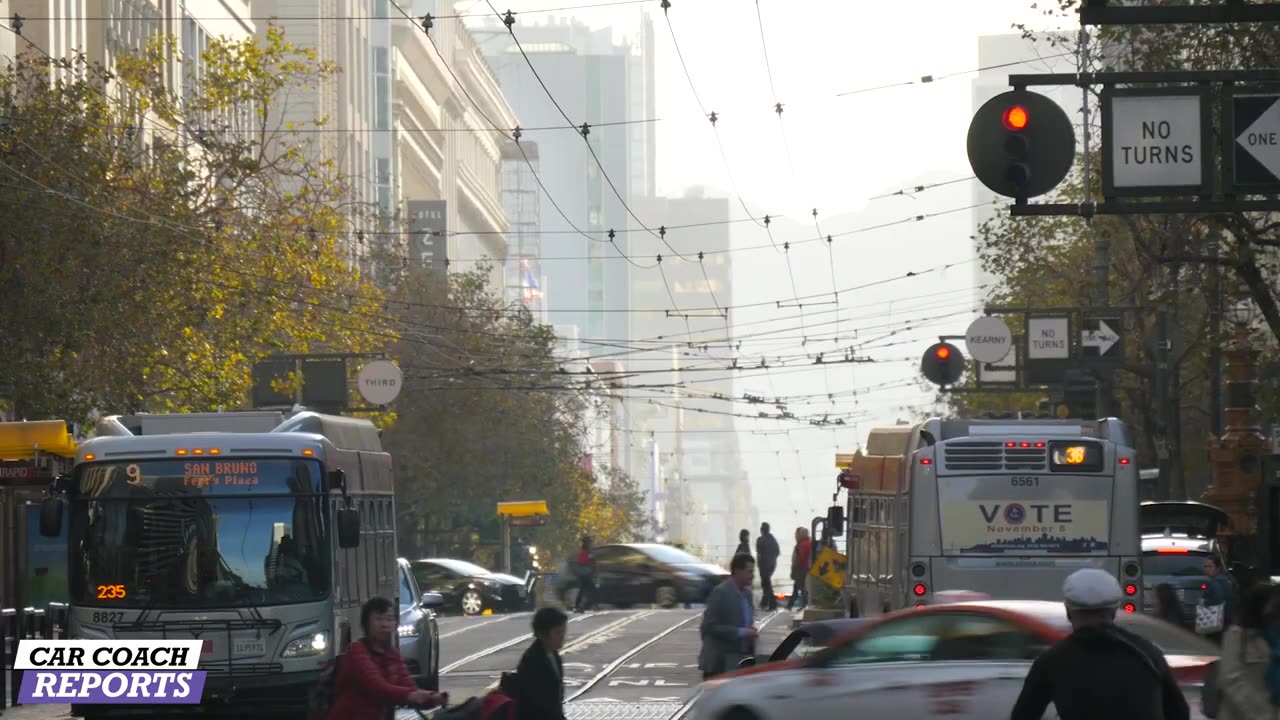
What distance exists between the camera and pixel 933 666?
12.8 metres

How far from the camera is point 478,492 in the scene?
68250 millimetres

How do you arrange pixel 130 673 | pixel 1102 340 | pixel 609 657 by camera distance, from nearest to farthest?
pixel 130 673 → pixel 609 657 → pixel 1102 340

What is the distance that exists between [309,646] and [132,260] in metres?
17.6

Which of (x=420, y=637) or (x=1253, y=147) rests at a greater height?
(x=1253, y=147)

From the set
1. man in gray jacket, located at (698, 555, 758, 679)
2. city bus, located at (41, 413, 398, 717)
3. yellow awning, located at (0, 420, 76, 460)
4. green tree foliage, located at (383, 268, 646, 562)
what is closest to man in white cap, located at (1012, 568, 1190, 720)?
man in gray jacket, located at (698, 555, 758, 679)

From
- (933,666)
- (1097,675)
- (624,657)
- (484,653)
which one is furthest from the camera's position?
(484,653)

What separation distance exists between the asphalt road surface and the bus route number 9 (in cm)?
316

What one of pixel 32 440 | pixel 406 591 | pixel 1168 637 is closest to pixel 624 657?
pixel 406 591

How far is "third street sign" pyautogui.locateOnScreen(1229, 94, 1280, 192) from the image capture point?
15.0 metres

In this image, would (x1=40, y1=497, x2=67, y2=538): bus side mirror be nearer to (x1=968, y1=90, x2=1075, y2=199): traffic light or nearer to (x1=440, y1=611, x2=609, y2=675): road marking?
(x1=968, y1=90, x2=1075, y2=199): traffic light

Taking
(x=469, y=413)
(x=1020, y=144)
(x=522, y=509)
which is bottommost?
(x=522, y=509)

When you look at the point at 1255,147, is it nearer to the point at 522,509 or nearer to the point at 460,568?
the point at 460,568

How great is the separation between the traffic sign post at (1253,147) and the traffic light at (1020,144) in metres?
1.27

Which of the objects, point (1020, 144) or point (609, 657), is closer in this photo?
point (1020, 144)
